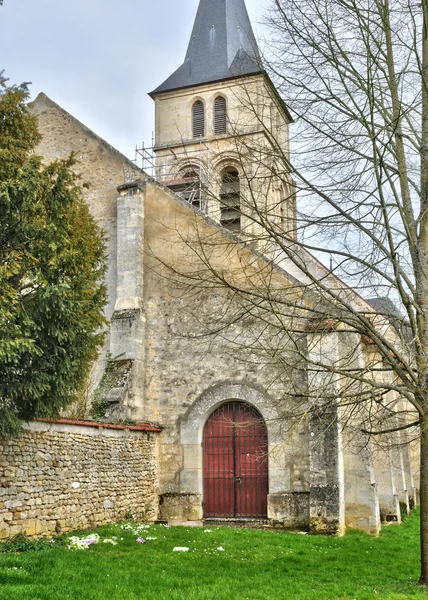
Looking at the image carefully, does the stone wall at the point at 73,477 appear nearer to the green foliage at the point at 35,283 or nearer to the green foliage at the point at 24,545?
the green foliage at the point at 24,545

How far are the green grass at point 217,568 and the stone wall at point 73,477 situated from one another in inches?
23.6

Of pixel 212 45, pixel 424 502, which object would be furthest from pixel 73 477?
pixel 212 45

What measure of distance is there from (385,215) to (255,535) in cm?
600

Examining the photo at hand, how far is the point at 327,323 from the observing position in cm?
870

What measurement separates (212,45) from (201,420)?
21610 mm

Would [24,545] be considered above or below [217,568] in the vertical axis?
above

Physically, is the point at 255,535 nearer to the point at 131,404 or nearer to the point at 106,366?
the point at 131,404

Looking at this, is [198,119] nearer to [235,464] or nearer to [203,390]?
[203,390]

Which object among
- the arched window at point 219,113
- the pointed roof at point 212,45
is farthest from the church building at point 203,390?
the pointed roof at point 212,45

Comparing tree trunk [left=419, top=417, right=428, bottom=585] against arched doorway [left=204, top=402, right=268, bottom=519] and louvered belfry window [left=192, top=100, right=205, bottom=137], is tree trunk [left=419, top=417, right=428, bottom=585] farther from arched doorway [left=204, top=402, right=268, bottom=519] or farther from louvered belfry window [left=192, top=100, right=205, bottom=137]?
louvered belfry window [left=192, top=100, right=205, bottom=137]

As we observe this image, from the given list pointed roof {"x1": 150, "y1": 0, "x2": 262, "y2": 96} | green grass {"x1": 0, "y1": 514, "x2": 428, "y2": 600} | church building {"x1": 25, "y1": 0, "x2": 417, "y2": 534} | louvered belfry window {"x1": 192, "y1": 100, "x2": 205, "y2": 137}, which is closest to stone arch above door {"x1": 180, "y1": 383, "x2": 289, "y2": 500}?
church building {"x1": 25, "y1": 0, "x2": 417, "y2": 534}

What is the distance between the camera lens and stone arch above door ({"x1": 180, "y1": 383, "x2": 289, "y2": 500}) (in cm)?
1259

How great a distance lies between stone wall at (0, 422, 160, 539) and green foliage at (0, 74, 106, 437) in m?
1.16

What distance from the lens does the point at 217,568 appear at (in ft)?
26.4
